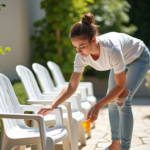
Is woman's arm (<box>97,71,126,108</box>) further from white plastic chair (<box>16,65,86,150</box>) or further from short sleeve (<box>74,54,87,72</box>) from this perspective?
white plastic chair (<box>16,65,86,150</box>)

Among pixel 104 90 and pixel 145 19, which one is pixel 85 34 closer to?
pixel 104 90

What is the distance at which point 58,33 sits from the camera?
5660 mm

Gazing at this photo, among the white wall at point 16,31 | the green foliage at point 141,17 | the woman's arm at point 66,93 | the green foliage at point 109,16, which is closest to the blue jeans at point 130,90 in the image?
the woman's arm at point 66,93

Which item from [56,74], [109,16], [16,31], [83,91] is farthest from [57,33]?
[83,91]

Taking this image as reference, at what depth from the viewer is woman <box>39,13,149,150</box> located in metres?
2.10

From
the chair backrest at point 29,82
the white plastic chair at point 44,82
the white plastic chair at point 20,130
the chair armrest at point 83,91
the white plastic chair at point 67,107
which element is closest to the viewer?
the white plastic chair at point 20,130

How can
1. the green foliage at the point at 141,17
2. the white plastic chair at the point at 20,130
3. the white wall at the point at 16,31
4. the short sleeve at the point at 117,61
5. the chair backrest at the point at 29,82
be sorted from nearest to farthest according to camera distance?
the white plastic chair at the point at 20,130, the short sleeve at the point at 117,61, the chair backrest at the point at 29,82, the white wall at the point at 16,31, the green foliage at the point at 141,17

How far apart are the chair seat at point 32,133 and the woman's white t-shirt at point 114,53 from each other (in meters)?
0.55

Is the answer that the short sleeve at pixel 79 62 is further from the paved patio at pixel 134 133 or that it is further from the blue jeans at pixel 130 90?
the paved patio at pixel 134 133

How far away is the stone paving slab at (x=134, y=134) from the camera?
3.12 metres

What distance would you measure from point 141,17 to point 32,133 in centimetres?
703

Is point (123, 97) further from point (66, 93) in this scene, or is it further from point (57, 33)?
point (57, 33)

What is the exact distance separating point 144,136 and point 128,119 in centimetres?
130

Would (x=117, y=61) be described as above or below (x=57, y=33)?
above
